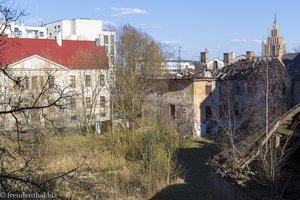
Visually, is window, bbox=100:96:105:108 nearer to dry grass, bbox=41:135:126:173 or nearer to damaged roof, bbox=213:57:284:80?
damaged roof, bbox=213:57:284:80

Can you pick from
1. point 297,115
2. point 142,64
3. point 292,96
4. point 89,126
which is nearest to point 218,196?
point 297,115

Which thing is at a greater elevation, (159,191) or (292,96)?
(292,96)

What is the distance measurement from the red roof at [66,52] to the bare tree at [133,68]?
7.98ft

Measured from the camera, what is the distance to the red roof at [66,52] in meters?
41.6

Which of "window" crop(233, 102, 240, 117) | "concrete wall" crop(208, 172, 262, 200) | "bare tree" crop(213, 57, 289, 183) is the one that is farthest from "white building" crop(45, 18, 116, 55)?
"concrete wall" crop(208, 172, 262, 200)

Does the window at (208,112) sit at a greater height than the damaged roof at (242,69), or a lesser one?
lesser

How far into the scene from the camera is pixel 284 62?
3231 cm

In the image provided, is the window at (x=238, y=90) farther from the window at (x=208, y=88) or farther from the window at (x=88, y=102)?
the window at (x=88, y=102)

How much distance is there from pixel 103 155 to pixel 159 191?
672 cm

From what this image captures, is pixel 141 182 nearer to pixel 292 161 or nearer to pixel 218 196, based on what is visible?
pixel 218 196

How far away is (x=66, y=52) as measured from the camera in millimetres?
46656

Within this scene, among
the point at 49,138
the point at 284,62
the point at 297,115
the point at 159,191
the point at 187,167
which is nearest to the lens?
the point at 297,115

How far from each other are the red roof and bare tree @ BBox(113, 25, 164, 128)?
2433 millimetres

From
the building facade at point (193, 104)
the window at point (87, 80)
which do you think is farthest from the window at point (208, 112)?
the window at point (87, 80)
